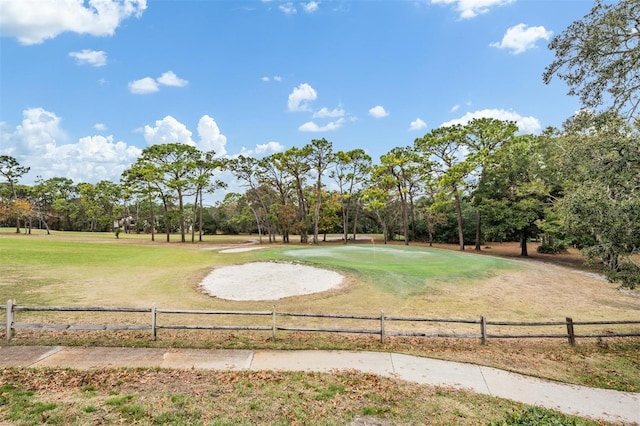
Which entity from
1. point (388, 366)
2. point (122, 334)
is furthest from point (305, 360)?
point (122, 334)

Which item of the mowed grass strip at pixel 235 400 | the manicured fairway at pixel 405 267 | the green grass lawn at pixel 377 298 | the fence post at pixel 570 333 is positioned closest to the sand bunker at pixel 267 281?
the green grass lawn at pixel 377 298

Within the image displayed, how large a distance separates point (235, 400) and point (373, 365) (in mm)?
3688

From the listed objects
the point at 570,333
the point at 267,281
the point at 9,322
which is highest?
the point at 9,322

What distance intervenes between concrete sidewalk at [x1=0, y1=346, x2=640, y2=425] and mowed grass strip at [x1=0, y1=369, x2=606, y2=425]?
50 centimetres

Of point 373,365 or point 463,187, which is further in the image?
point 463,187

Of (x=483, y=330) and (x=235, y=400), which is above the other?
(x=483, y=330)

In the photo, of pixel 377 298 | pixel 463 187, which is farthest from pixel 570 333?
pixel 463 187

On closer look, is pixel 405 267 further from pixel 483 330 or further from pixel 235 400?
pixel 235 400

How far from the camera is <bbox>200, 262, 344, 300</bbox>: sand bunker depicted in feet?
54.2

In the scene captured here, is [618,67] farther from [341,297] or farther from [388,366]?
[341,297]

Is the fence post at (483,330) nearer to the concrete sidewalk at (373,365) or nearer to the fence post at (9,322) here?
the concrete sidewalk at (373,365)

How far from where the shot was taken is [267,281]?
1870 centimetres

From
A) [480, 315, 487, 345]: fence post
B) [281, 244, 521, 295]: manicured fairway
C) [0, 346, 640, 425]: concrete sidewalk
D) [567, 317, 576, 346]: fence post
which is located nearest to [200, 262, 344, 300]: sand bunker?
[281, 244, 521, 295]: manicured fairway

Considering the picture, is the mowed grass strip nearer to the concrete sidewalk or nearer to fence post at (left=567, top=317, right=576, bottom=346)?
the concrete sidewalk
